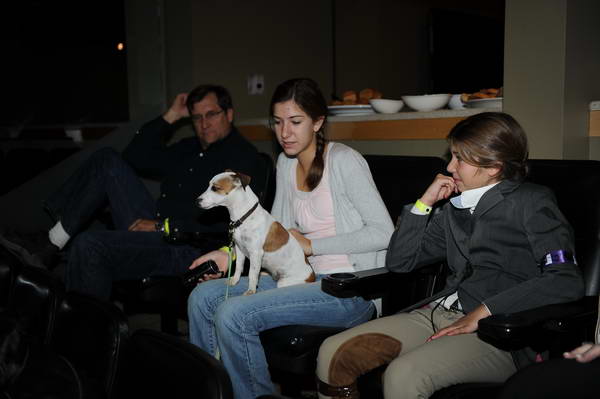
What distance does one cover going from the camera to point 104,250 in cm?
255

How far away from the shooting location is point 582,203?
1704mm

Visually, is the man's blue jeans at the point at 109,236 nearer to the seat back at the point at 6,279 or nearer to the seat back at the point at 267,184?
the seat back at the point at 267,184

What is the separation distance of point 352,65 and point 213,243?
330 centimetres

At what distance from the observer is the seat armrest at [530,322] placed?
1341 millimetres

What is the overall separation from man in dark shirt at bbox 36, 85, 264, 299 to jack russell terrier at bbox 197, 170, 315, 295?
547 mm

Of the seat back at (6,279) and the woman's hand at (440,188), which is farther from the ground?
the woman's hand at (440,188)

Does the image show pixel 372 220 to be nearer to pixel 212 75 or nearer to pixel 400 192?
pixel 400 192

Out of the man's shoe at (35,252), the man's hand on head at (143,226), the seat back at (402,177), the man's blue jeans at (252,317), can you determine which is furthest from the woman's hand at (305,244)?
A: the man's shoe at (35,252)

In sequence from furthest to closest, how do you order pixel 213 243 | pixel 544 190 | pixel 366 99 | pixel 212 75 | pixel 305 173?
pixel 212 75 < pixel 366 99 < pixel 213 243 < pixel 305 173 < pixel 544 190

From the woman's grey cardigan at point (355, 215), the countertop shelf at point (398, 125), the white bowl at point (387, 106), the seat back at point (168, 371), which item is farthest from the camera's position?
the white bowl at point (387, 106)

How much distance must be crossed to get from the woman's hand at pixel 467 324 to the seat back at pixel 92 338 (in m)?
0.83

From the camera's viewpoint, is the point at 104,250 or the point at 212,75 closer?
the point at 104,250

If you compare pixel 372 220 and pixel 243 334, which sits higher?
pixel 372 220

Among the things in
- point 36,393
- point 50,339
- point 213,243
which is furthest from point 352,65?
point 36,393
